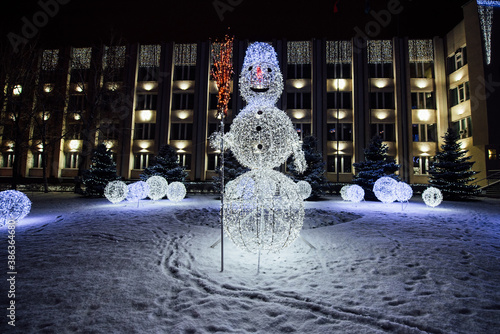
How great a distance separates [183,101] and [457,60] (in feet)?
92.1

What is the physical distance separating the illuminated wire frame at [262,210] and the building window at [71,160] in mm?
29535

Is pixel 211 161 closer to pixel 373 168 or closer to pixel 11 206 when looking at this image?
pixel 373 168

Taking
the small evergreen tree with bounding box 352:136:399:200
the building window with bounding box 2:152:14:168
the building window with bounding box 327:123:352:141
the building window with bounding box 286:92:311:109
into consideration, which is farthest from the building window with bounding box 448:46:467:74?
the building window with bounding box 2:152:14:168

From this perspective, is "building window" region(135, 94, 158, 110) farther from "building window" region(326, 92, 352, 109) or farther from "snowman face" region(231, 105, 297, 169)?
"snowman face" region(231, 105, 297, 169)

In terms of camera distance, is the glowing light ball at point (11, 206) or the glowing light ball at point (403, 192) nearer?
the glowing light ball at point (11, 206)

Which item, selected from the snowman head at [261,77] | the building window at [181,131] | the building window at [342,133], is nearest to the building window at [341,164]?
the building window at [342,133]

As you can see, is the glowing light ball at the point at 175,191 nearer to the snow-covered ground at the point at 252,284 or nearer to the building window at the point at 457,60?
the snow-covered ground at the point at 252,284

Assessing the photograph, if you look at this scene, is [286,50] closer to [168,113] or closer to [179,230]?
[168,113]

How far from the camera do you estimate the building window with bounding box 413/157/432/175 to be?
23.6m

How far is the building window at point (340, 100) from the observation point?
2480cm

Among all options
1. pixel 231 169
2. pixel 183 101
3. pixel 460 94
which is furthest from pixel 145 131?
pixel 460 94

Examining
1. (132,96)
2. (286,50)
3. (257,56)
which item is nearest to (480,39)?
(286,50)

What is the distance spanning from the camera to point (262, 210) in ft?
13.0

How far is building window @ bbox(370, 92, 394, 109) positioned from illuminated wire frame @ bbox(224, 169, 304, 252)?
2452 centimetres
